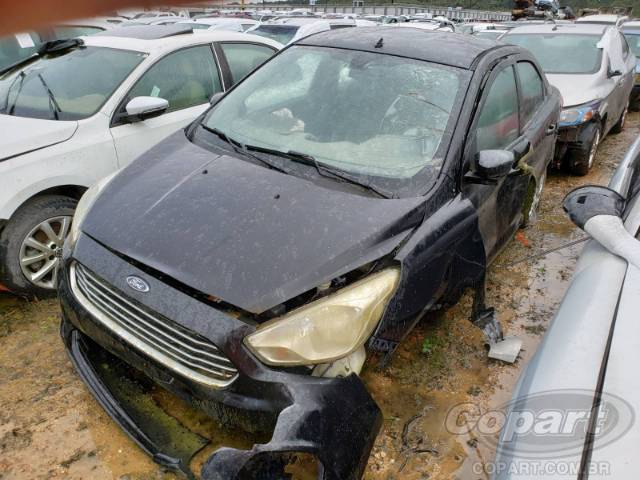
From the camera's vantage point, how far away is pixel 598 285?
81.7 inches

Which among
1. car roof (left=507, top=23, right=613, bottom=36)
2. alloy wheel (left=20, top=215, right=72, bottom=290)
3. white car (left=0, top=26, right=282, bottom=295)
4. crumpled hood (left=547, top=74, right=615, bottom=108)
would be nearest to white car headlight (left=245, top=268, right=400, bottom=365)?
alloy wheel (left=20, top=215, right=72, bottom=290)

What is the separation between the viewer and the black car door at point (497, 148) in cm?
277

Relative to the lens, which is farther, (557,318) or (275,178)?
(275,178)

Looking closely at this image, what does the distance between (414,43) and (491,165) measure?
39.4 inches

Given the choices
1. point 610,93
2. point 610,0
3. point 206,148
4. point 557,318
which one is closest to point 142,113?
point 206,148

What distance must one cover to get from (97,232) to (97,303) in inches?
12.6

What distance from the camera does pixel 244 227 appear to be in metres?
2.21

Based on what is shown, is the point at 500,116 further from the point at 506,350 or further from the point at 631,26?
the point at 631,26

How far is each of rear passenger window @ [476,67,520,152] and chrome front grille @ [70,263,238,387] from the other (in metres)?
1.82

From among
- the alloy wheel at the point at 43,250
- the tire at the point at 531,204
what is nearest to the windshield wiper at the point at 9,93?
the alloy wheel at the point at 43,250

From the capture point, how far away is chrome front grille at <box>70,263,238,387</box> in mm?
1938

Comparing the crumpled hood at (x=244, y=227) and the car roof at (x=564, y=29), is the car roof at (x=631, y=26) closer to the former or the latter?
the car roof at (x=564, y=29)

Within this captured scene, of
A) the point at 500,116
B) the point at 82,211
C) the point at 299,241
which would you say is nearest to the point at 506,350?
the point at 500,116

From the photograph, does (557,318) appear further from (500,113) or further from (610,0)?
(610,0)
